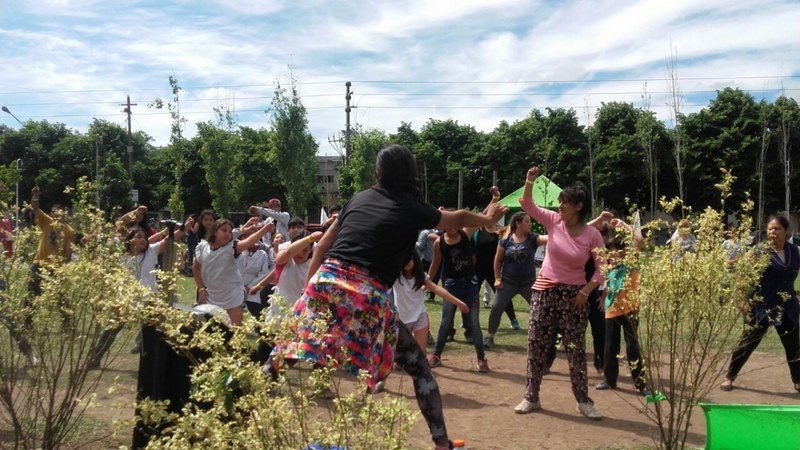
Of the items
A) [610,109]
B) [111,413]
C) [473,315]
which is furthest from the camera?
[610,109]

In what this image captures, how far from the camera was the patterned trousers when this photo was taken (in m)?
5.72

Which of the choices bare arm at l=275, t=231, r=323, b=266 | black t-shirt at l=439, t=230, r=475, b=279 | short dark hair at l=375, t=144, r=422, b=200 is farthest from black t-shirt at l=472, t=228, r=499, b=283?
short dark hair at l=375, t=144, r=422, b=200

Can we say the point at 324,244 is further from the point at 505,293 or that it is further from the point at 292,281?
the point at 505,293

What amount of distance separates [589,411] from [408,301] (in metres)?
2.01

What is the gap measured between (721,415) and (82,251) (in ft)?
13.1

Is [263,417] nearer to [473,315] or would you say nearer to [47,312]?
[47,312]

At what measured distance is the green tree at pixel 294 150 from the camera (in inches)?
1344

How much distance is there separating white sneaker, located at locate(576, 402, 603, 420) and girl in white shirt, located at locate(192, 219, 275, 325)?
10.9ft

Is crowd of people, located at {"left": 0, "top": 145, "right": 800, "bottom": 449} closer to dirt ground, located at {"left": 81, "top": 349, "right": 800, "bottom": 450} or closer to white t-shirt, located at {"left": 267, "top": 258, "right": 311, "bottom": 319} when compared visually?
white t-shirt, located at {"left": 267, "top": 258, "right": 311, "bottom": 319}

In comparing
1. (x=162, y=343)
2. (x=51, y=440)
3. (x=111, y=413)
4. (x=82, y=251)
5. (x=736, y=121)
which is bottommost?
(x=111, y=413)

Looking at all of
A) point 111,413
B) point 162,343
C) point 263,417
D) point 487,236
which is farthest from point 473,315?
point 263,417

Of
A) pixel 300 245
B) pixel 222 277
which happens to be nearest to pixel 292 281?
pixel 222 277

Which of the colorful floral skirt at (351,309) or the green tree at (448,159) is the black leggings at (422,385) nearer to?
the colorful floral skirt at (351,309)

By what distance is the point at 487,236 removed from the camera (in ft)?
36.3
